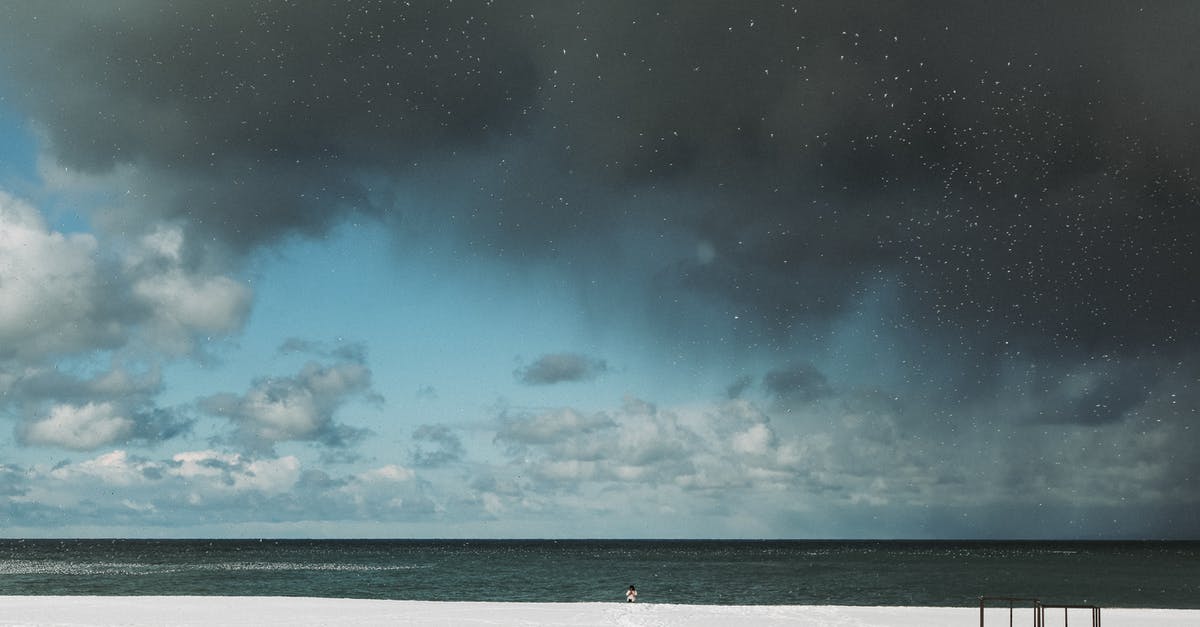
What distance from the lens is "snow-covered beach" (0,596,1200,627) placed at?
39.3m

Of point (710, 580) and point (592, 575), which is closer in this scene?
point (710, 580)

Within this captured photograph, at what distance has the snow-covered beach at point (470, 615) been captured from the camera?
39.3m

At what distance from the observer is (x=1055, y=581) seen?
109 metres

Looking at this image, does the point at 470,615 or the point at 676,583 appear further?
the point at 676,583

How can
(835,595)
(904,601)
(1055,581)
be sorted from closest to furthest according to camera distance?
1. (904,601)
2. (835,595)
3. (1055,581)

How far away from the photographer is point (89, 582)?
92.9 meters

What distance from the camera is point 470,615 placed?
4231 cm

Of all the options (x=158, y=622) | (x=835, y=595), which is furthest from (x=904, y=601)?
(x=158, y=622)

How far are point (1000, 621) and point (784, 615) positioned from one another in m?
7.82

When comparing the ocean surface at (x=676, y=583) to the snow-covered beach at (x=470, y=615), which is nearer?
the snow-covered beach at (x=470, y=615)

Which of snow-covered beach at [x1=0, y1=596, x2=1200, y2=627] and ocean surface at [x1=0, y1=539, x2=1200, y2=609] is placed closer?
snow-covered beach at [x1=0, y1=596, x2=1200, y2=627]

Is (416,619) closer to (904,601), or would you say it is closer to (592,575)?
(904,601)

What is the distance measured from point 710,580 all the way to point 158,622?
69.1 meters

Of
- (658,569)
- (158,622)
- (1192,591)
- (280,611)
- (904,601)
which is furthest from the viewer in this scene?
(658,569)
